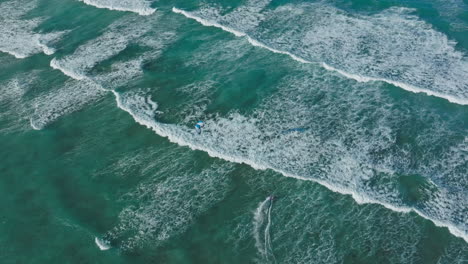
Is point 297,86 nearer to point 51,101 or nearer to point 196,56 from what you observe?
point 196,56

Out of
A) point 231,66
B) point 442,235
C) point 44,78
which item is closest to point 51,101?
point 44,78

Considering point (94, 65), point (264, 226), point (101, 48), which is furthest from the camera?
point (101, 48)

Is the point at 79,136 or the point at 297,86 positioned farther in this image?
the point at 297,86

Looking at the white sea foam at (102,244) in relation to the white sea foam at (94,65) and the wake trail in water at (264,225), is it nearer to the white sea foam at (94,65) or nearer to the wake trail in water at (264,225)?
the wake trail in water at (264,225)

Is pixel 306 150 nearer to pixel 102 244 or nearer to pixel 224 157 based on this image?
pixel 224 157

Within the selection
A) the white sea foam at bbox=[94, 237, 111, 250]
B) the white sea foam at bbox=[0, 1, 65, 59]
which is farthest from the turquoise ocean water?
the white sea foam at bbox=[0, 1, 65, 59]

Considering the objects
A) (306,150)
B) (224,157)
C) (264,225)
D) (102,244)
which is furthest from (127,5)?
(264,225)

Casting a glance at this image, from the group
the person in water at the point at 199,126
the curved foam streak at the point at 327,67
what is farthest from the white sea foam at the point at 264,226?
the curved foam streak at the point at 327,67
